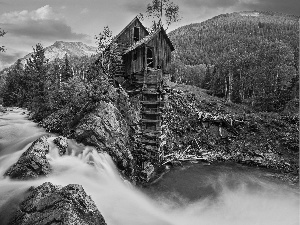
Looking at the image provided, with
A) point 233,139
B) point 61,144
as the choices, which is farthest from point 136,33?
point 61,144

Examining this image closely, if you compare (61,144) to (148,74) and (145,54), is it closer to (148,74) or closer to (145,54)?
(148,74)

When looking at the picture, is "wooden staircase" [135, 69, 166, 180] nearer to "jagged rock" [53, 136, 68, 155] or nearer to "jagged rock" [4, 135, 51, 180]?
"jagged rock" [53, 136, 68, 155]

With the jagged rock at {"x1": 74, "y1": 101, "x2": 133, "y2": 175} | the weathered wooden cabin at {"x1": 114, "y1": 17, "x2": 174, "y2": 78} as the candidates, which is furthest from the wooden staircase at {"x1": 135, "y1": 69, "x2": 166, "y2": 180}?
the jagged rock at {"x1": 74, "y1": 101, "x2": 133, "y2": 175}

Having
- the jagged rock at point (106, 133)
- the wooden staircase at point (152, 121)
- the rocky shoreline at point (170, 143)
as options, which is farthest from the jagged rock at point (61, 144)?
the wooden staircase at point (152, 121)

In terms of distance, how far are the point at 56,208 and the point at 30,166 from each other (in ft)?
18.1

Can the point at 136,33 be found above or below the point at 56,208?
above

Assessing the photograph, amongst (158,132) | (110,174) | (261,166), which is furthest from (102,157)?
(261,166)

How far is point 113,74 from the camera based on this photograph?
1222 inches

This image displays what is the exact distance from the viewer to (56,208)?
8.88 meters

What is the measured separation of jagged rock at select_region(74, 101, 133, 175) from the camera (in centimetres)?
1888

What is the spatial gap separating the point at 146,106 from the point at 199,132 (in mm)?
9974

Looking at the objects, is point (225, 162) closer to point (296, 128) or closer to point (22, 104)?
point (296, 128)

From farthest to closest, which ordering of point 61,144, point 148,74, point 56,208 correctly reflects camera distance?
point 148,74
point 61,144
point 56,208

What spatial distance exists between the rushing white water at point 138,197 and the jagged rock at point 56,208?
1.81 m
